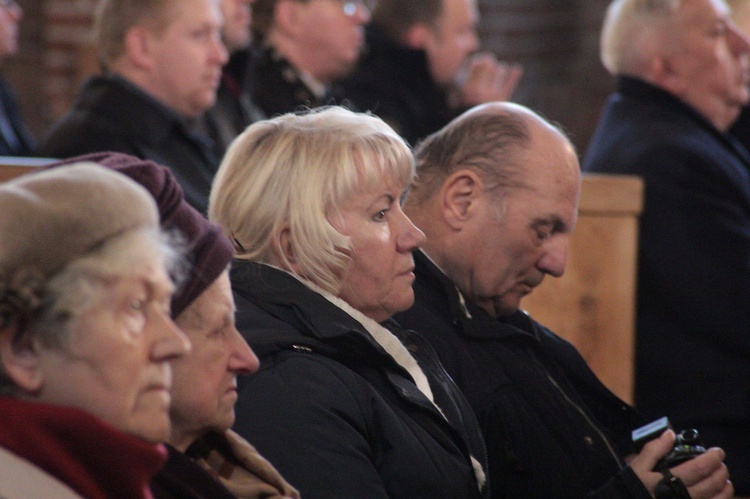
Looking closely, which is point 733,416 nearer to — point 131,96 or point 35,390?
point 131,96

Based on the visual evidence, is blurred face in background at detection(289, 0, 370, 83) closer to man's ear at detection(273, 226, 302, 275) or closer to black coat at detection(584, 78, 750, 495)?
black coat at detection(584, 78, 750, 495)

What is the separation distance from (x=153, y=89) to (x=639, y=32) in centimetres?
174

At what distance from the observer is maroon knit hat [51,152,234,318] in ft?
4.30

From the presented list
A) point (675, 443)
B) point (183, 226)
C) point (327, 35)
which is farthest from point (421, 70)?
point (183, 226)

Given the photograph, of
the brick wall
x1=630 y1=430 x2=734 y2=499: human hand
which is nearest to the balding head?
x1=630 y1=430 x2=734 y2=499: human hand

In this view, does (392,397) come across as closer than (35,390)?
No

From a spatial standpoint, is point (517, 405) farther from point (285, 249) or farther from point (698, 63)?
point (698, 63)

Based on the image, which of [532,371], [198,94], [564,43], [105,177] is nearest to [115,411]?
[105,177]

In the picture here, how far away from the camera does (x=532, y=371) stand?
7.27 feet

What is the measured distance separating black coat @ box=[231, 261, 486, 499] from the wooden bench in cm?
148

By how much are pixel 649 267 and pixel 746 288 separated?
0.95 feet

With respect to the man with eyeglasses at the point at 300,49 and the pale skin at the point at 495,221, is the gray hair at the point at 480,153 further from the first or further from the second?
the man with eyeglasses at the point at 300,49

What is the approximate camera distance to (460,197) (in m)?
2.28

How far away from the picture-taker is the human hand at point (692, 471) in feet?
7.10
